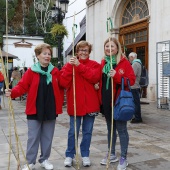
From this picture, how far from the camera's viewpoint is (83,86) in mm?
3951

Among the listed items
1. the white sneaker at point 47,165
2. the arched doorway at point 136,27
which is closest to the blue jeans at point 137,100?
the white sneaker at point 47,165

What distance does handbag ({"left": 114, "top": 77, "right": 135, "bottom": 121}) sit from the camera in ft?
12.0

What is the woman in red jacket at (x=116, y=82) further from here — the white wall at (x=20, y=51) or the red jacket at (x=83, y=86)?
the white wall at (x=20, y=51)

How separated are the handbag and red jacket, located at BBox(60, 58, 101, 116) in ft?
1.22

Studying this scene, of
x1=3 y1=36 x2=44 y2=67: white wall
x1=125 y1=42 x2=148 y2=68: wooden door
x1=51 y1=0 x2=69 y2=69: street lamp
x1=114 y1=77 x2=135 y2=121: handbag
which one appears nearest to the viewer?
x1=114 y1=77 x2=135 y2=121: handbag

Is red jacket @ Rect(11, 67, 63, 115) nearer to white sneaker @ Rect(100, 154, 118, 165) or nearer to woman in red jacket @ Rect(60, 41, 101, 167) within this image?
woman in red jacket @ Rect(60, 41, 101, 167)

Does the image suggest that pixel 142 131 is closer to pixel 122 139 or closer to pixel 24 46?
pixel 122 139

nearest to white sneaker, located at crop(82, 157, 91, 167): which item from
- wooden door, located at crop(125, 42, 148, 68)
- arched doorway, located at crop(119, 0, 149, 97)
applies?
arched doorway, located at crop(119, 0, 149, 97)

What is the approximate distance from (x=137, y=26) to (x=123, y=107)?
10.1m

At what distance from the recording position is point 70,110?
13.1ft

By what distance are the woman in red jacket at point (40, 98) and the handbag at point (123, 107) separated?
2.59 feet

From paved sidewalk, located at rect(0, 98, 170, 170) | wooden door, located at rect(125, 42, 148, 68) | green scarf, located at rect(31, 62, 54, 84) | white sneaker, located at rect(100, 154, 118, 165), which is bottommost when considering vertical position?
paved sidewalk, located at rect(0, 98, 170, 170)

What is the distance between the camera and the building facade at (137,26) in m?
11.1

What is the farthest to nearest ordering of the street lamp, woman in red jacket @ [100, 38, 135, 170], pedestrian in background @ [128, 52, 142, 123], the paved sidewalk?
1. the street lamp
2. pedestrian in background @ [128, 52, 142, 123]
3. the paved sidewalk
4. woman in red jacket @ [100, 38, 135, 170]
